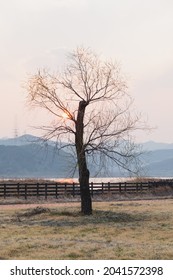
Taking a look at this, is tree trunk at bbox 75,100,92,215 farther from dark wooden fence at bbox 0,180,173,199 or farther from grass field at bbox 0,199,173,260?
dark wooden fence at bbox 0,180,173,199

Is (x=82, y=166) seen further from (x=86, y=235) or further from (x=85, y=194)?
(x=86, y=235)

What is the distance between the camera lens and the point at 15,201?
47.3 metres

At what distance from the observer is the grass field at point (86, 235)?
755 inches

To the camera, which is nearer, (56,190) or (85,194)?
(85,194)

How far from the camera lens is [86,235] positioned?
79.2 ft

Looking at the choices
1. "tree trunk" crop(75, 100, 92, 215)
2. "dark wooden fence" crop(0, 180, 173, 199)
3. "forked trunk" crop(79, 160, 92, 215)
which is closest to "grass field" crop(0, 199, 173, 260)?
"forked trunk" crop(79, 160, 92, 215)

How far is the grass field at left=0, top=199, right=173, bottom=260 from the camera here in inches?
755

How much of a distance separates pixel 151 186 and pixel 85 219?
96.5 ft

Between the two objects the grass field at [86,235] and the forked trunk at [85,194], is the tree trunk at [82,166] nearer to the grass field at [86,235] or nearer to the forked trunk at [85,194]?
the forked trunk at [85,194]

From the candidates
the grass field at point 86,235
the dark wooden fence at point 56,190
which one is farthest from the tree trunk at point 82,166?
the dark wooden fence at point 56,190

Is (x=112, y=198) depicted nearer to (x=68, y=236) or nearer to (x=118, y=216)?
(x=118, y=216)

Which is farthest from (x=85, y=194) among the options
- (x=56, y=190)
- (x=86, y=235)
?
(x=56, y=190)

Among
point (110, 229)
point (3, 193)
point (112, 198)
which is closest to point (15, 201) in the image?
point (3, 193)

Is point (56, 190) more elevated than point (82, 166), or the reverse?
point (82, 166)
